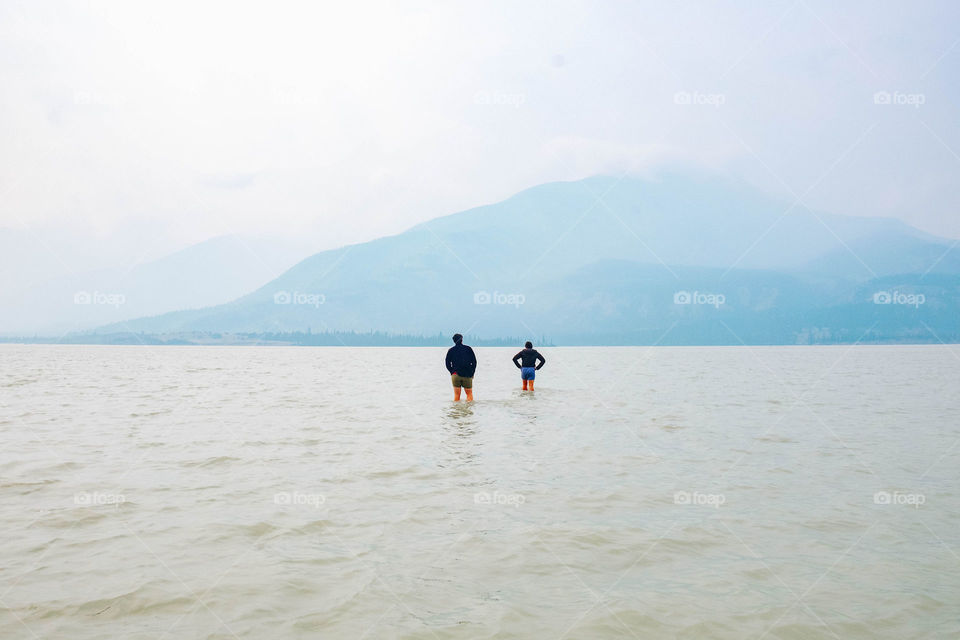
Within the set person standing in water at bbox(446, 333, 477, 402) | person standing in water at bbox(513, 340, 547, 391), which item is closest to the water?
person standing in water at bbox(446, 333, 477, 402)

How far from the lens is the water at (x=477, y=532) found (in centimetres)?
592

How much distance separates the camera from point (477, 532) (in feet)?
28.0

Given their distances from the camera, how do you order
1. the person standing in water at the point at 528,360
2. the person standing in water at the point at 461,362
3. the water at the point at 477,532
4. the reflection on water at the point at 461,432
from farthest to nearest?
the person standing in water at the point at 528,360 < the person standing in water at the point at 461,362 < the reflection on water at the point at 461,432 < the water at the point at 477,532

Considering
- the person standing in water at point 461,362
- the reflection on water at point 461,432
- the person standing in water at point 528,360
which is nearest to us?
the reflection on water at point 461,432

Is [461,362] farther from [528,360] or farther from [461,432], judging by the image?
[461,432]

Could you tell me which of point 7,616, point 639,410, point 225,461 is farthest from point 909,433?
point 7,616

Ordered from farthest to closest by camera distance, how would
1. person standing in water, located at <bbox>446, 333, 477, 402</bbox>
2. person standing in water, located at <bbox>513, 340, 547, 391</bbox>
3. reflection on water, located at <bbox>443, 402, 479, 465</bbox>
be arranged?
person standing in water, located at <bbox>513, 340, 547, 391</bbox> < person standing in water, located at <bbox>446, 333, 477, 402</bbox> < reflection on water, located at <bbox>443, 402, 479, 465</bbox>

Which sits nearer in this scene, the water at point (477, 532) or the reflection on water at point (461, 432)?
the water at point (477, 532)

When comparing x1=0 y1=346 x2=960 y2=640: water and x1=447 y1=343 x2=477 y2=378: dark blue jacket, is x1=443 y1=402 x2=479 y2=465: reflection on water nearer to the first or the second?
x1=0 y1=346 x2=960 y2=640: water

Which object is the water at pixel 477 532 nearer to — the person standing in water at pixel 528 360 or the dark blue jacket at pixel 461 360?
the dark blue jacket at pixel 461 360

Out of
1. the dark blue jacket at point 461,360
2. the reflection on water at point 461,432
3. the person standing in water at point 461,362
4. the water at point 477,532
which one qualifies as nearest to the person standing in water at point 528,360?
the person standing in water at point 461,362

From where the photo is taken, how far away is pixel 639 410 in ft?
80.3

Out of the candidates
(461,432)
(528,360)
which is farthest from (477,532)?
(528,360)

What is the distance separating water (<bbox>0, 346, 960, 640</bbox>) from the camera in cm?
592
